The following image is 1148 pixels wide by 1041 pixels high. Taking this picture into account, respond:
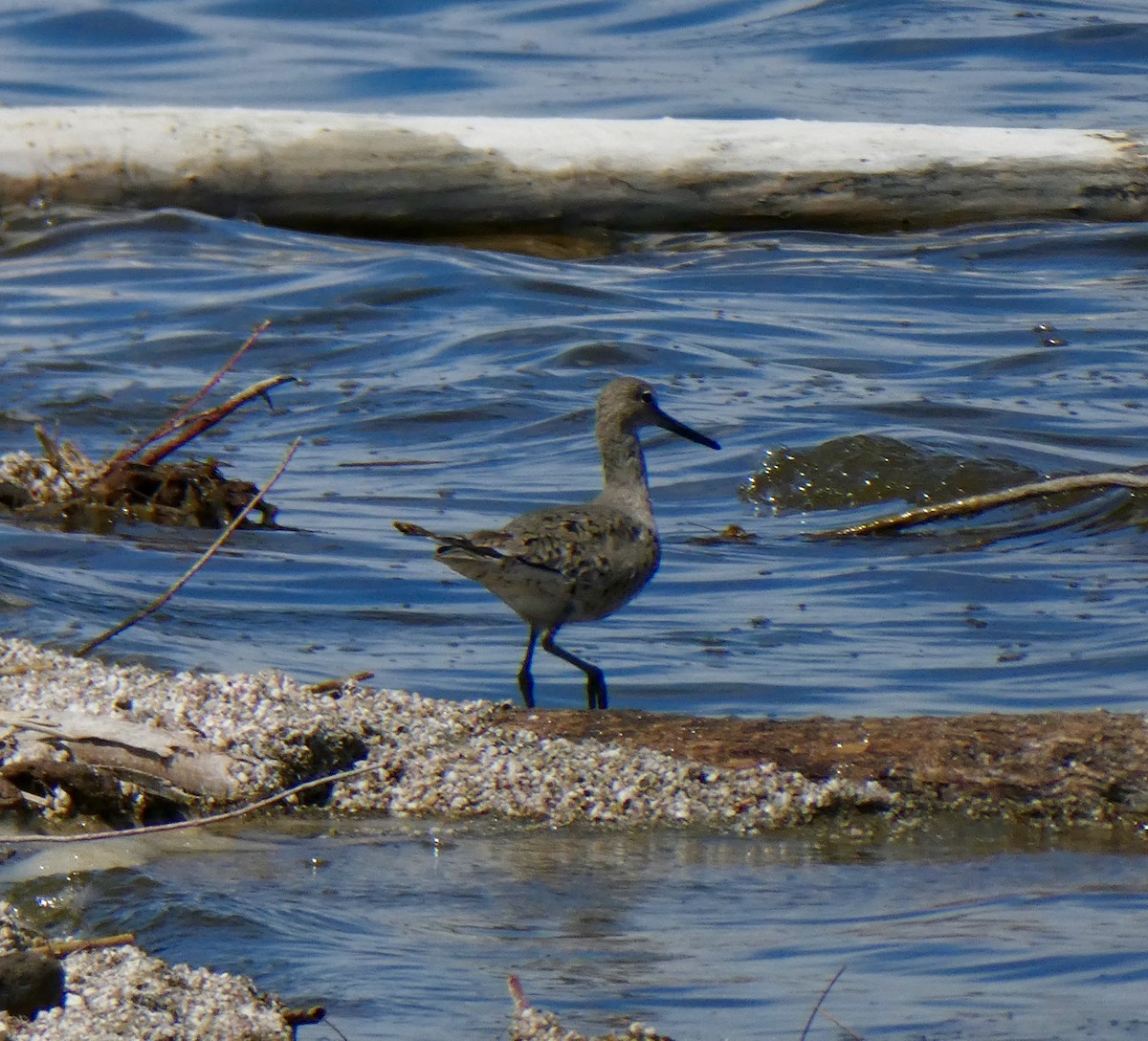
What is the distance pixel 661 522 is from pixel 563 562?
3.03m

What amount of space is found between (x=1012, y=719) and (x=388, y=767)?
1.42 metres

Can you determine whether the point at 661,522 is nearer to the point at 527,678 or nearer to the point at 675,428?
the point at 675,428

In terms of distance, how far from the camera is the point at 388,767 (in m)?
4.64

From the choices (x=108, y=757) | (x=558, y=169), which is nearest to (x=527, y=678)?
(x=108, y=757)

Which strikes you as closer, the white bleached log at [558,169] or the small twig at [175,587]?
the small twig at [175,587]

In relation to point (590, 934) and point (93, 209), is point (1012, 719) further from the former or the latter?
point (93, 209)

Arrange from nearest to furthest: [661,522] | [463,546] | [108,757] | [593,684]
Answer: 1. [108,757]
2. [463,546]
3. [593,684]
4. [661,522]

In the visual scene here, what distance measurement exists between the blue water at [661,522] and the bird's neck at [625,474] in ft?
1.79

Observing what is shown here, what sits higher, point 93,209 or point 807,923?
point 93,209

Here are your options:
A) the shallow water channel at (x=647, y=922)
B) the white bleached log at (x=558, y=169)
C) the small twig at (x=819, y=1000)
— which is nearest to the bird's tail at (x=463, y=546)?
the shallow water channel at (x=647, y=922)

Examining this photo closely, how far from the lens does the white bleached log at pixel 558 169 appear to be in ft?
40.4

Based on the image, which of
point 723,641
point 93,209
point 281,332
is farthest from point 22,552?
point 93,209

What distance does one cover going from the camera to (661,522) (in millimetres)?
8562

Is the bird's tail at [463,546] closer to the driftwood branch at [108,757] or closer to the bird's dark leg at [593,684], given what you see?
the bird's dark leg at [593,684]
